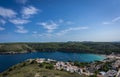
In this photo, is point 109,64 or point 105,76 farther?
point 109,64

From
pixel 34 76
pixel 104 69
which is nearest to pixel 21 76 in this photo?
pixel 34 76

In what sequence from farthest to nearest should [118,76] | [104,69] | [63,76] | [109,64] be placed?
[109,64] → [104,69] → [118,76] → [63,76]

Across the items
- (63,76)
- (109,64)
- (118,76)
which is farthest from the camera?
(109,64)

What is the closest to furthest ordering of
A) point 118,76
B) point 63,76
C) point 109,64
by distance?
point 63,76
point 118,76
point 109,64

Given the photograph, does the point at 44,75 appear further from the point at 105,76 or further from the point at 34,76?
the point at 105,76

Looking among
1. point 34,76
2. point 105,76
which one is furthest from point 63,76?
point 105,76

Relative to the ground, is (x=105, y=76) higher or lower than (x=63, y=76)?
lower

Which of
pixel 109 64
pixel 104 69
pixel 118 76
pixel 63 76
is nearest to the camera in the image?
pixel 63 76

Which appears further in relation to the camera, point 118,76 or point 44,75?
point 118,76

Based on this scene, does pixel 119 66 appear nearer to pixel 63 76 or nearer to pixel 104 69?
pixel 104 69
